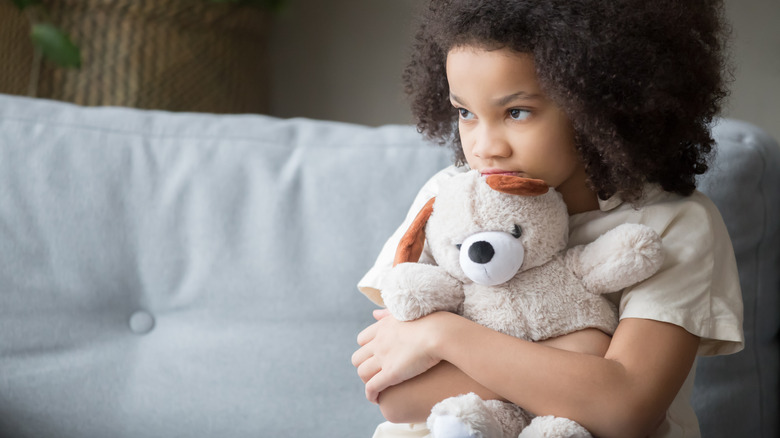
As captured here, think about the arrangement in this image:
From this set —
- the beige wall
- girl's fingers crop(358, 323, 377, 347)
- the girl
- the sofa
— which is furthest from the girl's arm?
the beige wall

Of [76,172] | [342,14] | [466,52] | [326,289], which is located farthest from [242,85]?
[466,52]

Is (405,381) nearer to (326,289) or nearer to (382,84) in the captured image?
(326,289)

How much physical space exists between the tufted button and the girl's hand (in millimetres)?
447

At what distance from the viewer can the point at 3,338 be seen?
1105 mm

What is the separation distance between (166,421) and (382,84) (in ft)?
3.12

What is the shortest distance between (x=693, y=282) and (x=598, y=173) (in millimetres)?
150

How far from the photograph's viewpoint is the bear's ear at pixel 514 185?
0.69m

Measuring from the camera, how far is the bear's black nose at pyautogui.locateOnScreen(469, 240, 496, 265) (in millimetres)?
670

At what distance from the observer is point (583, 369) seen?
0.69 metres

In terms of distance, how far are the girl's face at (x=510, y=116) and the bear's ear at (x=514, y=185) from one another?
0.04 meters

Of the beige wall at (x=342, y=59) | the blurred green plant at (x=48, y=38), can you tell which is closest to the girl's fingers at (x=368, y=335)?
the beige wall at (x=342, y=59)

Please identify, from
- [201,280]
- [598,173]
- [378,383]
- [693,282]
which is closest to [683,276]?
[693,282]

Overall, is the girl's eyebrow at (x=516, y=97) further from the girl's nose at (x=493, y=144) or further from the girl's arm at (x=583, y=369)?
the girl's arm at (x=583, y=369)

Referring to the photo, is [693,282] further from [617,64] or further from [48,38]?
[48,38]
